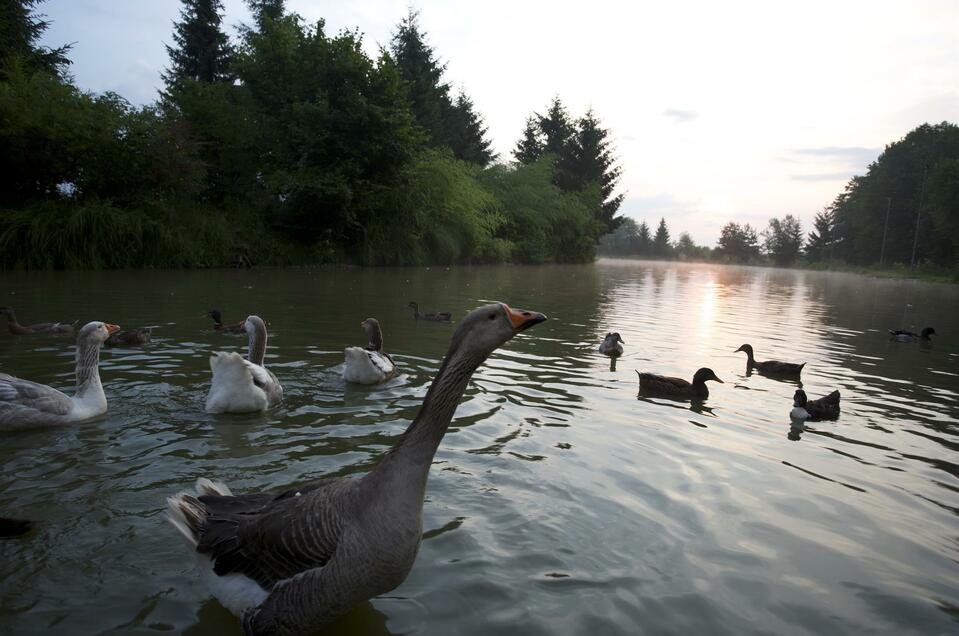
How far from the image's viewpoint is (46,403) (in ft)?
19.1

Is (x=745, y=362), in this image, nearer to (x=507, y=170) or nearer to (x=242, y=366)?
(x=242, y=366)

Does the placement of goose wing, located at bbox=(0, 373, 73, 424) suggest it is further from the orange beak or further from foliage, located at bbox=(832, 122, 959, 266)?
foliage, located at bbox=(832, 122, 959, 266)

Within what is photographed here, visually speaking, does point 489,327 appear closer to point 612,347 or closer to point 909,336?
point 612,347

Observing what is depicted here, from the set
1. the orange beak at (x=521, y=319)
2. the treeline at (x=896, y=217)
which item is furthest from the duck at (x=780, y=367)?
the treeline at (x=896, y=217)

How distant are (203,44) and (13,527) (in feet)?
172

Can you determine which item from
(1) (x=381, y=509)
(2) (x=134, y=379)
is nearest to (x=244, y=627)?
(1) (x=381, y=509)

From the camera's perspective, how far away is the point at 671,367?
10.6 meters

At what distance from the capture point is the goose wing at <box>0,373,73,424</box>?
18.6 feet

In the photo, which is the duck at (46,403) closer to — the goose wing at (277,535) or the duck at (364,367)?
the duck at (364,367)

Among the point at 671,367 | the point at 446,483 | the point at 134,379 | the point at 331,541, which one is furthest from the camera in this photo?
the point at 671,367

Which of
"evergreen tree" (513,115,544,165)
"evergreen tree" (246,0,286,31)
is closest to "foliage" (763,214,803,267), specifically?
"evergreen tree" (513,115,544,165)

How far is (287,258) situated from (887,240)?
82.1m

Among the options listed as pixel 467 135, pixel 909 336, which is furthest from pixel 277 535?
pixel 467 135

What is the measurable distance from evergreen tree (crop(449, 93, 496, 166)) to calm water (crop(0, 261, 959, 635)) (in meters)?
54.1
